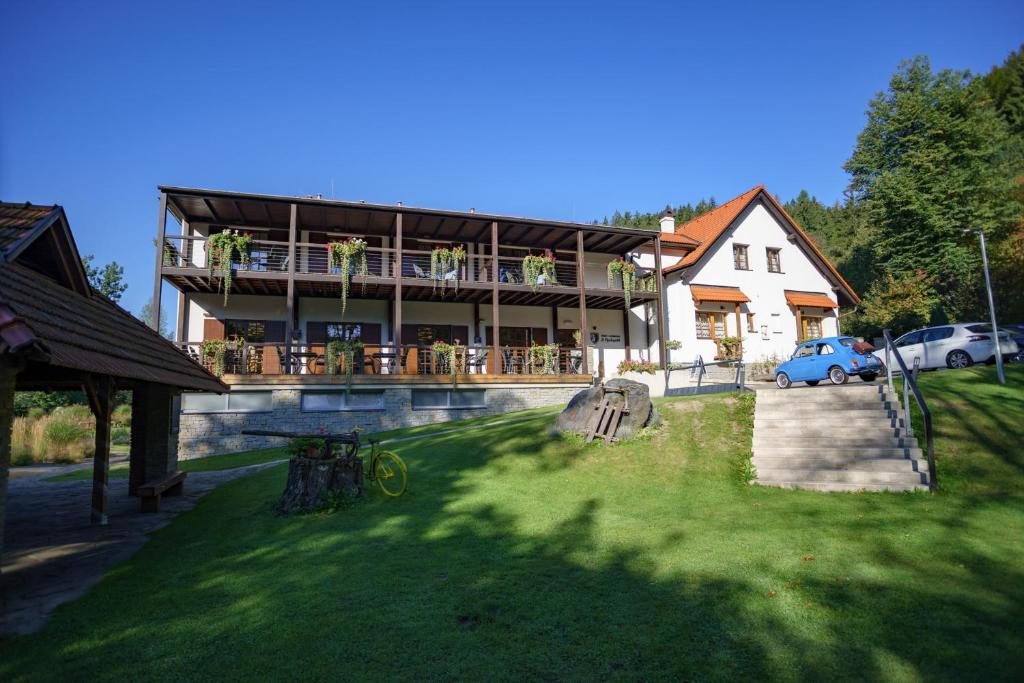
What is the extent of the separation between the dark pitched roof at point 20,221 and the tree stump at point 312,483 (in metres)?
4.47

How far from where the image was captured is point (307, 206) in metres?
19.9

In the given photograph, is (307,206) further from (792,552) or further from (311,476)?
(792,552)

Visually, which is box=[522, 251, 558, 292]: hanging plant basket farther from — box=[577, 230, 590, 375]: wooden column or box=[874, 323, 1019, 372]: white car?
box=[874, 323, 1019, 372]: white car

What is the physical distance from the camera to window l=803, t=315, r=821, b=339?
2742cm

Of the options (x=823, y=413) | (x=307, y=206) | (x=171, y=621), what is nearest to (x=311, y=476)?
(x=171, y=621)

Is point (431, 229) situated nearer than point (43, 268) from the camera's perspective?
No

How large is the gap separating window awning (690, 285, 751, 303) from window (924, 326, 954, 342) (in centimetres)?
927

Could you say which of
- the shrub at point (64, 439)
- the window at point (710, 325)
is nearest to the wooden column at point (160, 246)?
the shrub at point (64, 439)

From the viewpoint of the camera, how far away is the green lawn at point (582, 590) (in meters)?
3.97

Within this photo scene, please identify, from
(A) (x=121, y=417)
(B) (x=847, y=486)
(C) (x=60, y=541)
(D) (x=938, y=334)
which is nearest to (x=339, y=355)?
(C) (x=60, y=541)

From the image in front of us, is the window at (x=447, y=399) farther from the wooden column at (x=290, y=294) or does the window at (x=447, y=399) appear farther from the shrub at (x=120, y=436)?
the shrub at (x=120, y=436)

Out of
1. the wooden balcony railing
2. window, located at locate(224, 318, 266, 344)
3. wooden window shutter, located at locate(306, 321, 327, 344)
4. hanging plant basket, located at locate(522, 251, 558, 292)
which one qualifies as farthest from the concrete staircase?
window, located at locate(224, 318, 266, 344)

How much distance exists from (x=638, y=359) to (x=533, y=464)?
15811 millimetres

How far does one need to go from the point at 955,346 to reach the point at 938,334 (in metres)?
0.64
